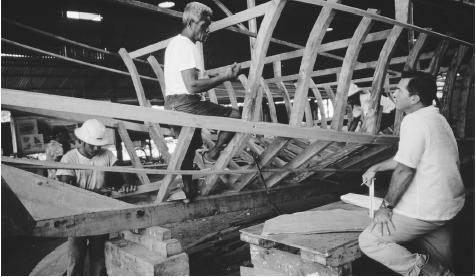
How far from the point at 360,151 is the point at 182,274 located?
242 cm

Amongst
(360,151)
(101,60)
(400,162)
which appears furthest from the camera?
(101,60)

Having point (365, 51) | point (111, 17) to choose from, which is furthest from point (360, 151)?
point (365, 51)

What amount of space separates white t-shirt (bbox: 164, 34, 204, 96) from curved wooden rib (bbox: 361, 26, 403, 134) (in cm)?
190

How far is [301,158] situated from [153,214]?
1.60 m

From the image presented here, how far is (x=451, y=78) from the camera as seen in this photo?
4629 millimetres

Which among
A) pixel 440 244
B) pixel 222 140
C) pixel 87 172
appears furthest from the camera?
pixel 87 172

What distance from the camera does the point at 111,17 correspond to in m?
8.47

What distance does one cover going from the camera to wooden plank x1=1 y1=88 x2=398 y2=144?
2314mm

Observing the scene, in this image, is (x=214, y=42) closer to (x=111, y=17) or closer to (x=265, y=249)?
(x=111, y=17)

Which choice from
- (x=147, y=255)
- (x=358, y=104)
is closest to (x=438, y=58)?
(x=358, y=104)

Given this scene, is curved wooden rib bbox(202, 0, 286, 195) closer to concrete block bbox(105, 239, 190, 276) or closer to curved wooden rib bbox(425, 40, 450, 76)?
concrete block bbox(105, 239, 190, 276)

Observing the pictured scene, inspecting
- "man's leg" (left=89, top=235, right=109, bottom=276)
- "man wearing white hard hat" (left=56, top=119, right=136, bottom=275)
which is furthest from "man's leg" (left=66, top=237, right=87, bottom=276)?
"man's leg" (left=89, top=235, right=109, bottom=276)

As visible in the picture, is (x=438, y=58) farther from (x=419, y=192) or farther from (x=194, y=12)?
(x=194, y=12)

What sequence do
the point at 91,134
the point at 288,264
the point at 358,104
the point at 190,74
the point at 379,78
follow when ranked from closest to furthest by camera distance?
the point at 288,264 → the point at 190,74 → the point at 379,78 → the point at 91,134 → the point at 358,104
